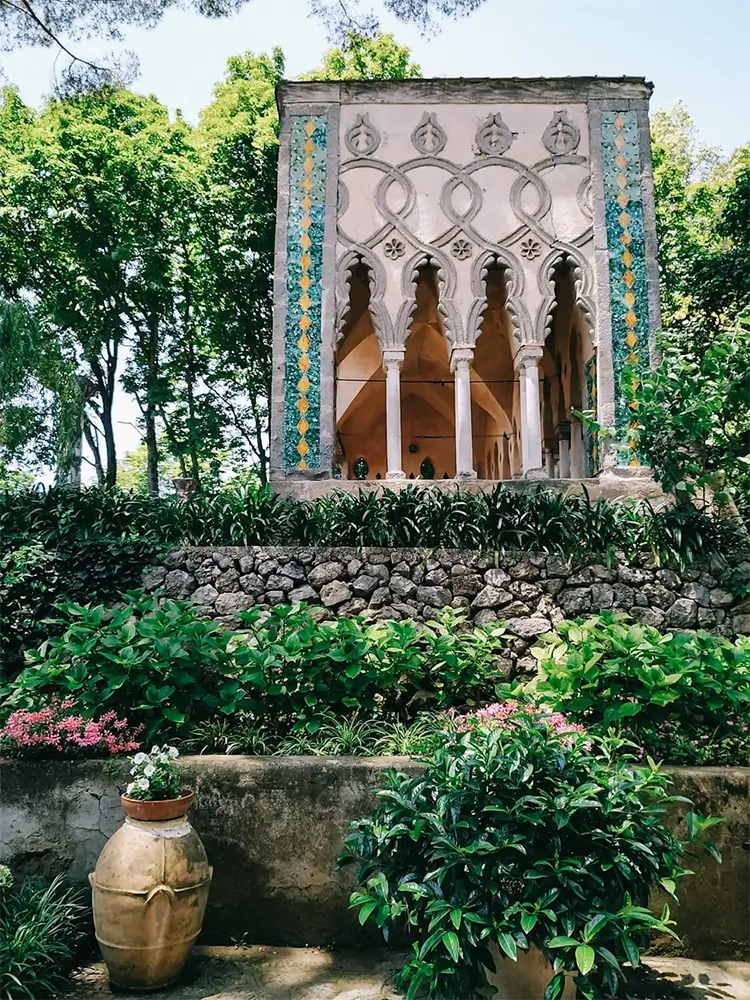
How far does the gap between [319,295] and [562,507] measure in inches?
173

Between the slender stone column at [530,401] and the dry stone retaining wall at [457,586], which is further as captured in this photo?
the slender stone column at [530,401]

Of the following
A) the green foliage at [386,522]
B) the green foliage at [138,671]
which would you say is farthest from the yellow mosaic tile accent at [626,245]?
the green foliage at [138,671]

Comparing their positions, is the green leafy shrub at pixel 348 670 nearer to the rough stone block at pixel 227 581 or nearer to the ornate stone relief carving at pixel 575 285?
the rough stone block at pixel 227 581

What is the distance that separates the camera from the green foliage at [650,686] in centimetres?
445

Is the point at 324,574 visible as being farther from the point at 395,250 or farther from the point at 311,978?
the point at 395,250

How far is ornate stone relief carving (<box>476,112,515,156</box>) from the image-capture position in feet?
34.1

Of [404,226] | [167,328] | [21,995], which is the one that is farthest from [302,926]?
[167,328]

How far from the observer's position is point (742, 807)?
4.10 m

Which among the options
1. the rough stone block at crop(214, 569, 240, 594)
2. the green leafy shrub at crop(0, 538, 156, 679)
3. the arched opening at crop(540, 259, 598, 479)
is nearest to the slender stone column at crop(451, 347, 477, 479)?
the arched opening at crop(540, 259, 598, 479)

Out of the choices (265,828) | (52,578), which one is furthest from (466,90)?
(265,828)

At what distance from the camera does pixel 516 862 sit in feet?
10.3

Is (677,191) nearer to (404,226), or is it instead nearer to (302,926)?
(404,226)

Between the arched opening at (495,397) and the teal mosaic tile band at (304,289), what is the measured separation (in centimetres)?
302

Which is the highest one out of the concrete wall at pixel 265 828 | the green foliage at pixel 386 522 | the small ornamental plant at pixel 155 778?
the green foliage at pixel 386 522
